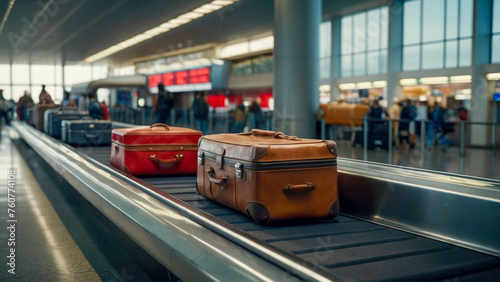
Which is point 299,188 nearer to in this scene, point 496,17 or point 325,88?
point 496,17

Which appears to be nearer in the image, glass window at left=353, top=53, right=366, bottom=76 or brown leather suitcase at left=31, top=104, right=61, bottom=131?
brown leather suitcase at left=31, top=104, right=61, bottom=131

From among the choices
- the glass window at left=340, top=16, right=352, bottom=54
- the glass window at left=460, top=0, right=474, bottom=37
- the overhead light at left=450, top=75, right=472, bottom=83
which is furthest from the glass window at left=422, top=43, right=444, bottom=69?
the glass window at left=340, top=16, right=352, bottom=54

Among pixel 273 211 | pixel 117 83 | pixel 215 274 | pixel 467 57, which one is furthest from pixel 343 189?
A: pixel 117 83

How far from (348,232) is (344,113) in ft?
39.1

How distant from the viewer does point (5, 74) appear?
43.1m

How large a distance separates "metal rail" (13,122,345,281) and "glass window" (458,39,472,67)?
16.8m

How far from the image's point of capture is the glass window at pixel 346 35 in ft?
72.3

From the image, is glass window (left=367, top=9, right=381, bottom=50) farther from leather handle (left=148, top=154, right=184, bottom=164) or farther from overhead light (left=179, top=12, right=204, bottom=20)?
leather handle (left=148, top=154, right=184, bottom=164)

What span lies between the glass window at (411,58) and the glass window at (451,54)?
49.8 inches

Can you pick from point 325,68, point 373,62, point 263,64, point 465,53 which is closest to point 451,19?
point 465,53

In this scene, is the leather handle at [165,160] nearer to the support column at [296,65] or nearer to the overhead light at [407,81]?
the support column at [296,65]

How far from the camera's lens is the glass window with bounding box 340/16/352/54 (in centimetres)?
2203

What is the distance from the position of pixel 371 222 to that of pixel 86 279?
1829 millimetres

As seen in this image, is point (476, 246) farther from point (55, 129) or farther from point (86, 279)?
point (55, 129)
